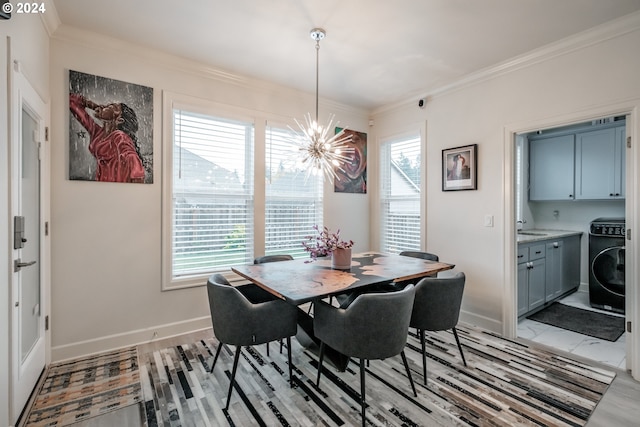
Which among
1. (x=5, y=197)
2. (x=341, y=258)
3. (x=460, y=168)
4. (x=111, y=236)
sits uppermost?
(x=460, y=168)

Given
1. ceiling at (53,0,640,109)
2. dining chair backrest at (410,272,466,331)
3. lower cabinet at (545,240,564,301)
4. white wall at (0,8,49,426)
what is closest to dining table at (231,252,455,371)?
dining chair backrest at (410,272,466,331)

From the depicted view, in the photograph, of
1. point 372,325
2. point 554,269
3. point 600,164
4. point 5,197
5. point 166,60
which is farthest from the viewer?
point 600,164

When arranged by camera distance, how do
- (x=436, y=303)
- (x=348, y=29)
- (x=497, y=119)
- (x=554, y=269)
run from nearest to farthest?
(x=436, y=303) → (x=348, y=29) → (x=497, y=119) → (x=554, y=269)

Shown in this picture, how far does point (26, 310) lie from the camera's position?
2039 millimetres

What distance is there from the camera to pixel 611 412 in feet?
6.40

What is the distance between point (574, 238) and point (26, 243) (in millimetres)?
6236

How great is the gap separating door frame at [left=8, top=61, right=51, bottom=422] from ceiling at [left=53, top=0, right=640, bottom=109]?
0.82 meters

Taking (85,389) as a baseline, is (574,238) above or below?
above

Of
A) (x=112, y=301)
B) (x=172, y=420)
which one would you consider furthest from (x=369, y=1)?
(x=112, y=301)

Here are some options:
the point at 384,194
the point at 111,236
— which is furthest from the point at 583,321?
the point at 111,236

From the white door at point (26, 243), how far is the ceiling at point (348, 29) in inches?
36.7

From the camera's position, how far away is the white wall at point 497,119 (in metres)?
2.47

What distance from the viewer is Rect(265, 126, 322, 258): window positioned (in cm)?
368

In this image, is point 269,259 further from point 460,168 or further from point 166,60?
point 460,168
